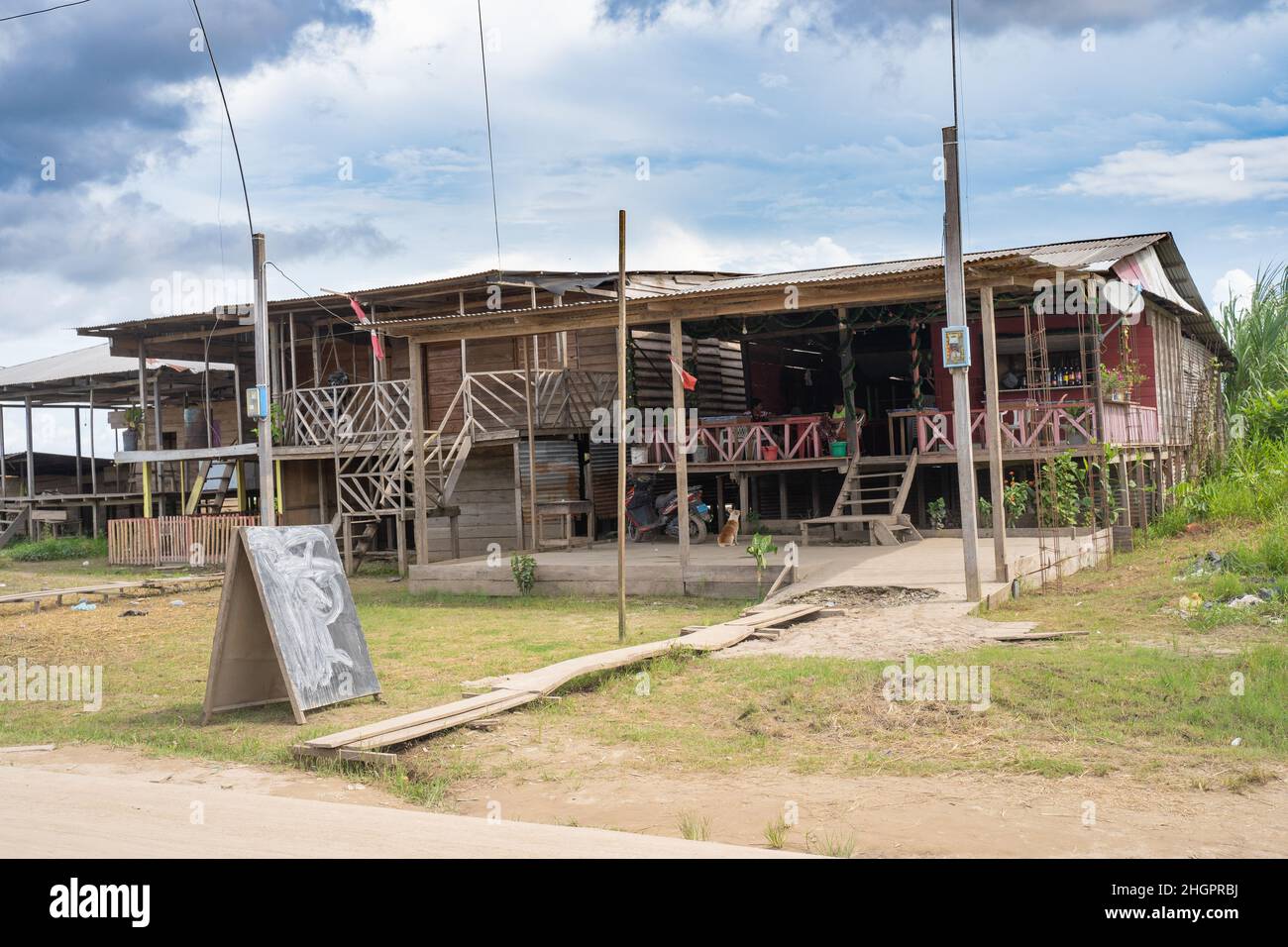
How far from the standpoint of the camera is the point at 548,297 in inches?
880

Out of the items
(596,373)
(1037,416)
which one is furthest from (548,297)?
(1037,416)

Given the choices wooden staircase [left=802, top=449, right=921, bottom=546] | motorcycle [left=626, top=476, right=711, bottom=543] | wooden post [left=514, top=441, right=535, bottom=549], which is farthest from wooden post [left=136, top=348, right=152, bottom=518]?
wooden staircase [left=802, top=449, right=921, bottom=546]

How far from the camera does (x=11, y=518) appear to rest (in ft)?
101

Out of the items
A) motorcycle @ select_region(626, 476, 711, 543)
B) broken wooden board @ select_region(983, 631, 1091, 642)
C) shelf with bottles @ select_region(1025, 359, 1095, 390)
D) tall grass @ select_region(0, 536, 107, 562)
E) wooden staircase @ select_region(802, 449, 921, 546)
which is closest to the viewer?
broken wooden board @ select_region(983, 631, 1091, 642)

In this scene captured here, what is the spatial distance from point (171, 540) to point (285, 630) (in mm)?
17016

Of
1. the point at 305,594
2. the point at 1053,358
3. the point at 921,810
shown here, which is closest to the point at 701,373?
the point at 1053,358

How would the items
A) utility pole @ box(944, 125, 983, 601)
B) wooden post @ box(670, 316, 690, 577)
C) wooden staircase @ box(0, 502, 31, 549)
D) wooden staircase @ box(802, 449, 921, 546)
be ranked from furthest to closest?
wooden staircase @ box(0, 502, 31, 549) → wooden staircase @ box(802, 449, 921, 546) → wooden post @ box(670, 316, 690, 577) → utility pole @ box(944, 125, 983, 601)

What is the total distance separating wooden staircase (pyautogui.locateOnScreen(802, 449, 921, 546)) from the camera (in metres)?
17.4

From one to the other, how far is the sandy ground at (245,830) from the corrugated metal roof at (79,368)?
72.4ft

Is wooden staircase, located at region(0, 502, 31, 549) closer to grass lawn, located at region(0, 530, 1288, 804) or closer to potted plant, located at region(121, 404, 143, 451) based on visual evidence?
potted plant, located at region(121, 404, 143, 451)

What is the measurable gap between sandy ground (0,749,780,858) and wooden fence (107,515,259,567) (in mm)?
17814

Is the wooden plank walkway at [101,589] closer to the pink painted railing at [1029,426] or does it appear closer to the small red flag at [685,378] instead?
the small red flag at [685,378]

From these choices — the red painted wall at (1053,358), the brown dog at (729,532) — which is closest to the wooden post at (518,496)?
the brown dog at (729,532)

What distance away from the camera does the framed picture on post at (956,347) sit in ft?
38.4
